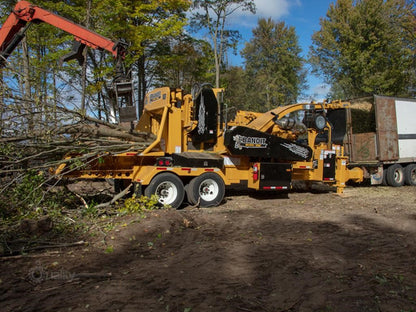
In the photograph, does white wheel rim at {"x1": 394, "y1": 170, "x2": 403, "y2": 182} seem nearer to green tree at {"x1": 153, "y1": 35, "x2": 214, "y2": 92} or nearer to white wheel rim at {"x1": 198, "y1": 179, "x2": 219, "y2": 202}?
white wheel rim at {"x1": 198, "y1": 179, "x2": 219, "y2": 202}

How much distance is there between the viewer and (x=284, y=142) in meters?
9.88

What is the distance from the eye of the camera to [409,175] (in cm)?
1401

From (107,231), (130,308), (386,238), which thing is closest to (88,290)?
(130,308)

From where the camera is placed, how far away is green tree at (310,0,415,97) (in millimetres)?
23406

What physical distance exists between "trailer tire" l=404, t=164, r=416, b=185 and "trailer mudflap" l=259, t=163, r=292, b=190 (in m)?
7.06

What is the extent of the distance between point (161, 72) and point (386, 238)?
53.1 ft

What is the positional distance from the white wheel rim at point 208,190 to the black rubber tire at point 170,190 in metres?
0.63

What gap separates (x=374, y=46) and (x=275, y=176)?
739 inches

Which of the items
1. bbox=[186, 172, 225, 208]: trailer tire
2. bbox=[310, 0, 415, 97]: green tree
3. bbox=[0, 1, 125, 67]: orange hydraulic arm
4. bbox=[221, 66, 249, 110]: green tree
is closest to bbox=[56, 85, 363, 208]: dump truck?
bbox=[186, 172, 225, 208]: trailer tire

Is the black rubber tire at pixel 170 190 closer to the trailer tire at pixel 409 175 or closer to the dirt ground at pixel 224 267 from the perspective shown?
the dirt ground at pixel 224 267

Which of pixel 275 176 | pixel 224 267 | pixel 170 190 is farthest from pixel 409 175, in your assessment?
pixel 224 267

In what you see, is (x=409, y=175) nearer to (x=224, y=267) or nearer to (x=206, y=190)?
(x=206, y=190)

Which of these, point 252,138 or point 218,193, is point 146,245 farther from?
point 252,138

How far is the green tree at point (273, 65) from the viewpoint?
33.4 meters
